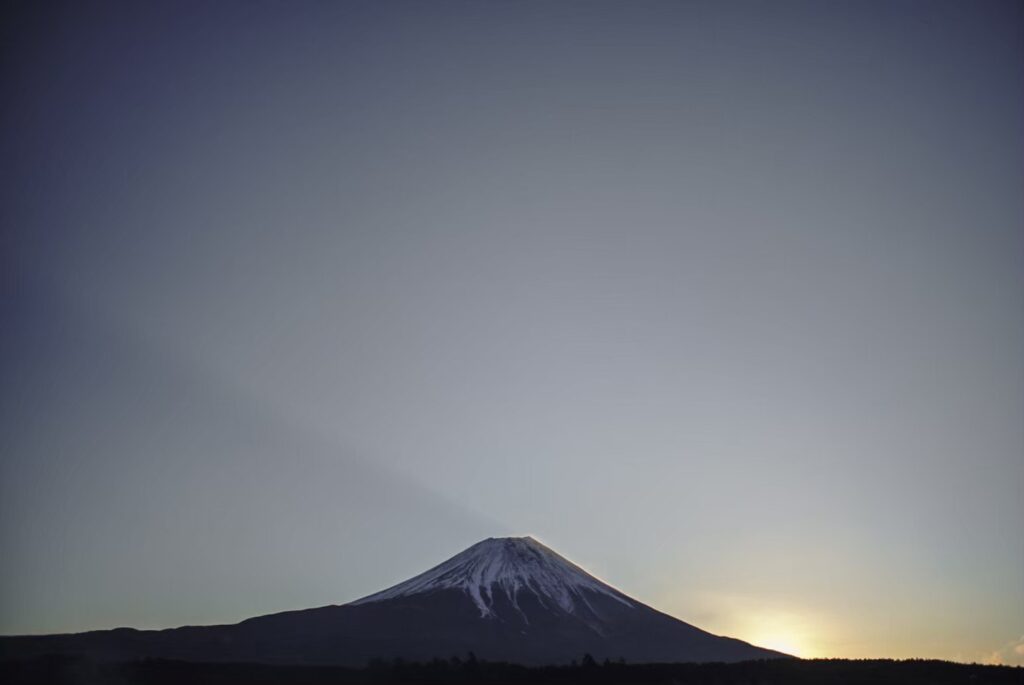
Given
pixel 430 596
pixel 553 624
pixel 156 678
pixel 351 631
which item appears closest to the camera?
pixel 156 678

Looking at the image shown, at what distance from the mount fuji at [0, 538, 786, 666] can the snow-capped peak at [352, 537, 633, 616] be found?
21 cm

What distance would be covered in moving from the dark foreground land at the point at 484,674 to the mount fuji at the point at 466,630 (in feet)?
26.8

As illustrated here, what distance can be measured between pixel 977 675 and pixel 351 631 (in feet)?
236

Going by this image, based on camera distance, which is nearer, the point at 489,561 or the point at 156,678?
the point at 156,678

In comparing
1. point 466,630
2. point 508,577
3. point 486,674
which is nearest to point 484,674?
point 486,674

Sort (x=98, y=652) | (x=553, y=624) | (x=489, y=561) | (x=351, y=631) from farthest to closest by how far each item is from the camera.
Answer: (x=489, y=561), (x=553, y=624), (x=351, y=631), (x=98, y=652)

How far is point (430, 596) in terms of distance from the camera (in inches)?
5325

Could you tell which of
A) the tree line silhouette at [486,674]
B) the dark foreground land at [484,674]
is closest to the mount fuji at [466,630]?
the tree line silhouette at [486,674]

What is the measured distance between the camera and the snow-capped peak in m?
138

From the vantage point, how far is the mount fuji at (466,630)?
10500 cm

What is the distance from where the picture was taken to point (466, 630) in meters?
121

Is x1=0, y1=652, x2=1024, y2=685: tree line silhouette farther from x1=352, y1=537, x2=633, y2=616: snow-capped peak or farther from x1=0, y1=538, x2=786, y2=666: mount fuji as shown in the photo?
x1=352, y1=537, x2=633, y2=616: snow-capped peak

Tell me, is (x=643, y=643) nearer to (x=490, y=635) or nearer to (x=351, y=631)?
(x=490, y=635)

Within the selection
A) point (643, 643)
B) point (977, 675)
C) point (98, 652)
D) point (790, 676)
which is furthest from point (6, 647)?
point (977, 675)
